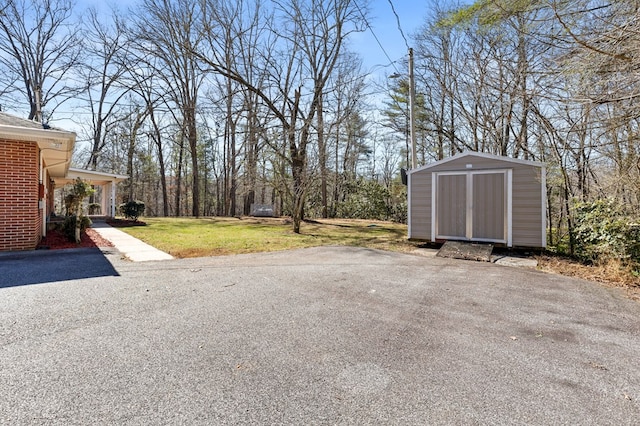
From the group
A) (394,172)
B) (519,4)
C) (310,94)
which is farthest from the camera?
(394,172)

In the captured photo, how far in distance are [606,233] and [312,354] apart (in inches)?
254

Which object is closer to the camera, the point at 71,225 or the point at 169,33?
the point at 71,225

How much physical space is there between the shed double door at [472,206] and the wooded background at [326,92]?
1595mm

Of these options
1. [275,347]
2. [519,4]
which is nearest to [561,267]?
[519,4]

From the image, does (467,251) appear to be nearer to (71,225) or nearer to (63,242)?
(63,242)

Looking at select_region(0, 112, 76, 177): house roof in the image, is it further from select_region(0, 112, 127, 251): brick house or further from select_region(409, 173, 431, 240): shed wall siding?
select_region(409, 173, 431, 240): shed wall siding

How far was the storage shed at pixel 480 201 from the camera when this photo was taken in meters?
7.56

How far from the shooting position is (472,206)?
8188 millimetres

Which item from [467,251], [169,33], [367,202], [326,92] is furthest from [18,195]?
[367,202]

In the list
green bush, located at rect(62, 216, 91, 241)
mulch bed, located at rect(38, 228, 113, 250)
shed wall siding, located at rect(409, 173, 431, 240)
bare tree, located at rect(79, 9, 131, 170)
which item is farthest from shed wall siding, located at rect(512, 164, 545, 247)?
bare tree, located at rect(79, 9, 131, 170)

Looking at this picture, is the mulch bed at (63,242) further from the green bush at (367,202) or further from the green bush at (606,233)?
the green bush at (367,202)

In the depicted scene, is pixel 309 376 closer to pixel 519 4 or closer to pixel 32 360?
pixel 32 360

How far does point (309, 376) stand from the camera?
2.21 metres

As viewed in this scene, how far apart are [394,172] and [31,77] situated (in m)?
23.4
